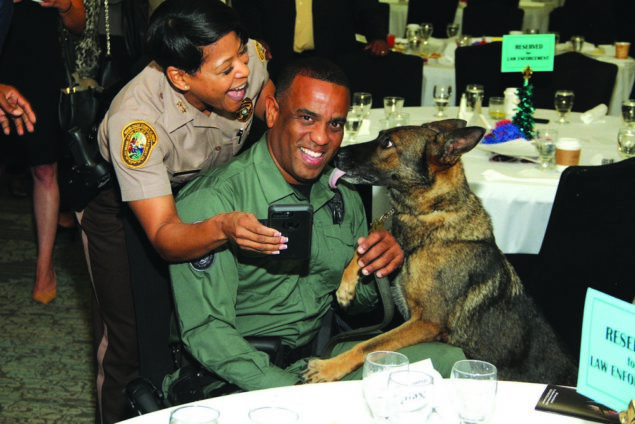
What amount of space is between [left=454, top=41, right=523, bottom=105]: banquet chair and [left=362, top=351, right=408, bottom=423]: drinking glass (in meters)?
3.54

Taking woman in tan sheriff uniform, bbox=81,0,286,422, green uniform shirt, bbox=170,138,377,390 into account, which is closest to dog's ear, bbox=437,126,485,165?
green uniform shirt, bbox=170,138,377,390

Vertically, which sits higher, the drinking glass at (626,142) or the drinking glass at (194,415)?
the drinking glass at (194,415)

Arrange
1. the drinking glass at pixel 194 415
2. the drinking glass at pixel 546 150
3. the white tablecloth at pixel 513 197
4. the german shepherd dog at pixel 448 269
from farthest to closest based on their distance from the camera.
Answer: the drinking glass at pixel 546 150, the white tablecloth at pixel 513 197, the german shepherd dog at pixel 448 269, the drinking glass at pixel 194 415

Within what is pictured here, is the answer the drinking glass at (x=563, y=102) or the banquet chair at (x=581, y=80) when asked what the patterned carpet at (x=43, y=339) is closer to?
the drinking glass at (x=563, y=102)

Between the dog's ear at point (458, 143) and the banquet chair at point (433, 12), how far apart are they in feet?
18.5

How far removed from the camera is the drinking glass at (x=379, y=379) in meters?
1.48

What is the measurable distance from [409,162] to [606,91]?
2463 millimetres

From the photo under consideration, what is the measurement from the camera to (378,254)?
226 centimetres

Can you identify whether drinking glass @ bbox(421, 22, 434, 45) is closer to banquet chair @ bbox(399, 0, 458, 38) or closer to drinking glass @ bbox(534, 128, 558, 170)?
banquet chair @ bbox(399, 0, 458, 38)

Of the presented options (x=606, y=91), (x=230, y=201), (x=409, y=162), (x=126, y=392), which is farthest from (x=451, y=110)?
(x=126, y=392)

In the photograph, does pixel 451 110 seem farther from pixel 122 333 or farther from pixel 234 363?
pixel 234 363

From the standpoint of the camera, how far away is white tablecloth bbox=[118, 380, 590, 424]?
5.14 feet

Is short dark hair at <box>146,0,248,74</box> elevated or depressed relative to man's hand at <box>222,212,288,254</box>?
elevated

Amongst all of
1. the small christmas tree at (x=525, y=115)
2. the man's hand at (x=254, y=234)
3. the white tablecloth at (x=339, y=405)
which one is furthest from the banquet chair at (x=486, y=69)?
the white tablecloth at (x=339, y=405)
